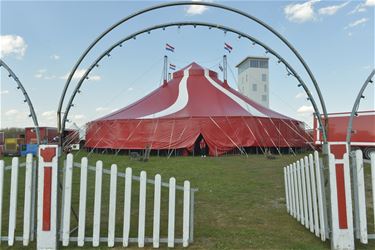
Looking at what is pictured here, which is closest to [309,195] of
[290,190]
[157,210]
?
Answer: [290,190]

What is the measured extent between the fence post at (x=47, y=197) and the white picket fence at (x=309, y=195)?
113 inches

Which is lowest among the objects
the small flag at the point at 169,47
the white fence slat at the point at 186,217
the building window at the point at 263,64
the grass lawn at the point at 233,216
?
the grass lawn at the point at 233,216

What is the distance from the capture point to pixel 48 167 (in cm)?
361

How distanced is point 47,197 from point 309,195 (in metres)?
3.01

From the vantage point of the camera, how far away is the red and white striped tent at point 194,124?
1653cm

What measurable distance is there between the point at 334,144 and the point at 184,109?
45.8ft

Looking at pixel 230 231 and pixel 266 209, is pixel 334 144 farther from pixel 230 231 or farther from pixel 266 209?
pixel 266 209

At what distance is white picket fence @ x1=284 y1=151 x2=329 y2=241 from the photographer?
3.59m

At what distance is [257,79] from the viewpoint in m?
46.7

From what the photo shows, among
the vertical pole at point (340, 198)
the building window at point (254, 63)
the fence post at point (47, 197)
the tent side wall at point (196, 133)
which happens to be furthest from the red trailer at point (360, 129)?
the building window at point (254, 63)

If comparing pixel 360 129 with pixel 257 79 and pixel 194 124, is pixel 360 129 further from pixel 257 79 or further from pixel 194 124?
pixel 257 79

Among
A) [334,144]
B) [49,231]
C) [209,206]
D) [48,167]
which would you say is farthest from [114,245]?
[334,144]

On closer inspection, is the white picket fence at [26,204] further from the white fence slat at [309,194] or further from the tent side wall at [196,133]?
the tent side wall at [196,133]

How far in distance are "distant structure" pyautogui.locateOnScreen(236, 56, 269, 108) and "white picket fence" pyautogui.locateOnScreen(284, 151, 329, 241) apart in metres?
42.5
